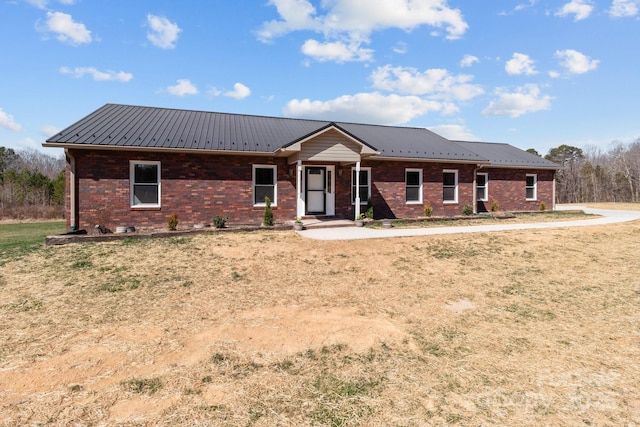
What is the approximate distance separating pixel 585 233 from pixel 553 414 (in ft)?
37.8

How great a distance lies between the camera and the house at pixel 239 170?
12.0 metres

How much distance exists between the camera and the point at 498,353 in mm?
4031

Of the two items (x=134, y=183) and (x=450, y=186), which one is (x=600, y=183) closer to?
(x=450, y=186)

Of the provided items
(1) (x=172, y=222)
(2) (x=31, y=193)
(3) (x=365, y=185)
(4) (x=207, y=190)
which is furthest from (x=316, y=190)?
(2) (x=31, y=193)

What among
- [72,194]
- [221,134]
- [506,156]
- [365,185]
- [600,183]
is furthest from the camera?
[600,183]

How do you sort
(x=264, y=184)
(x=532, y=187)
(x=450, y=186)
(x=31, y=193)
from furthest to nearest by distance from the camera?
(x=31, y=193)
(x=532, y=187)
(x=450, y=186)
(x=264, y=184)

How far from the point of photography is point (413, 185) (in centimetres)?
1672

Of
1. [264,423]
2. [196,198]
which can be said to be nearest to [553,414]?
[264,423]

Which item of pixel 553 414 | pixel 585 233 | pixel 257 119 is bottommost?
pixel 553 414

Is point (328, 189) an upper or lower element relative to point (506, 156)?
lower

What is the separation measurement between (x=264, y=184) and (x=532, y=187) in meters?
17.4

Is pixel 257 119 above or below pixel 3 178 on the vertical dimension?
above

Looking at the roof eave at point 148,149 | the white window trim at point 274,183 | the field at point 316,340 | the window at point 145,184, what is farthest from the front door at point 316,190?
the field at point 316,340

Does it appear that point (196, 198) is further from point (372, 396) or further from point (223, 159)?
point (372, 396)
